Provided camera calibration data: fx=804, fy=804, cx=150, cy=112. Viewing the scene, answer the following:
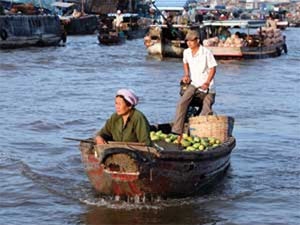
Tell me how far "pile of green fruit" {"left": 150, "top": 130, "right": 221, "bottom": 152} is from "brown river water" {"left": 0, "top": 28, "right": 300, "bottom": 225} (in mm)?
569

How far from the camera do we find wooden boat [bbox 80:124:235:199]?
8203mm

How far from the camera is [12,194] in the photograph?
962 cm

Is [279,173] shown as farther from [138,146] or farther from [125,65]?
[125,65]

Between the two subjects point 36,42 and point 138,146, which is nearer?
point 138,146

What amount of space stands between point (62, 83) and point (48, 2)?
43707 millimetres

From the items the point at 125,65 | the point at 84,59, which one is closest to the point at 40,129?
the point at 125,65

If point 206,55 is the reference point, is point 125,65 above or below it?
below

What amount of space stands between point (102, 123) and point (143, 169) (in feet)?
24.8

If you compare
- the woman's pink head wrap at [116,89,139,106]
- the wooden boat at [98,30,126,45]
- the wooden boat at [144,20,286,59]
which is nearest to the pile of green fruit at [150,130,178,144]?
the woman's pink head wrap at [116,89,139,106]

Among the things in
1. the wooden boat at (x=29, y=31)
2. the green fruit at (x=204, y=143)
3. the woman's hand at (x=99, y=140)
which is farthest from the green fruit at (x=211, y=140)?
the wooden boat at (x=29, y=31)

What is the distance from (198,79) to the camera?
34.9 feet

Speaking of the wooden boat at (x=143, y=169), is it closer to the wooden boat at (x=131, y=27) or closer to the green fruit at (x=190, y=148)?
the green fruit at (x=190, y=148)

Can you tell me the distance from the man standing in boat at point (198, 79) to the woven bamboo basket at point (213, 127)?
0.28m

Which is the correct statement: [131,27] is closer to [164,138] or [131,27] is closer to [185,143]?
[164,138]
